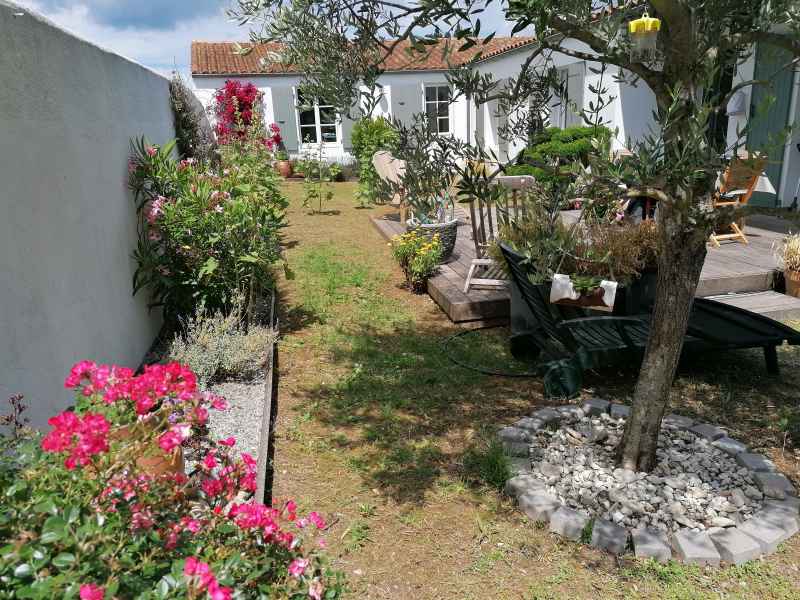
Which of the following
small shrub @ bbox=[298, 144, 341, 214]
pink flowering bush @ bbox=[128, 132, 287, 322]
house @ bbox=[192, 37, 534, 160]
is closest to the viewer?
pink flowering bush @ bbox=[128, 132, 287, 322]

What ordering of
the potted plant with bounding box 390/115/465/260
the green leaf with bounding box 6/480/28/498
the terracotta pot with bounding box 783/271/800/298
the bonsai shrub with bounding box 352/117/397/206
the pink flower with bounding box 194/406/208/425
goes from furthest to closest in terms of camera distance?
1. the bonsai shrub with bounding box 352/117/397/206
2. the terracotta pot with bounding box 783/271/800/298
3. the potted plant with bounding box 390/115/465/260
4. the pink flower with bounding box 194/406/208/425
5. the green leaf with bounding box 6/480/28/498

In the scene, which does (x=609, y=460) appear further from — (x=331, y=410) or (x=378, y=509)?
(x=331, y=410)

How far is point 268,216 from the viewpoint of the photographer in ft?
18.0

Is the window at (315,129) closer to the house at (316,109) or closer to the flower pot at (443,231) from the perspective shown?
the house at (316,109)

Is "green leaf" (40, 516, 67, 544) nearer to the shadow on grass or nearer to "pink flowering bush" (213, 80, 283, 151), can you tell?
the shadow on grass

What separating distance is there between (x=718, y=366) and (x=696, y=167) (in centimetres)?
318

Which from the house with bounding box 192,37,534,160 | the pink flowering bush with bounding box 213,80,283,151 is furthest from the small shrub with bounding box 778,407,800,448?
the house with bounding box 192,37,534,160

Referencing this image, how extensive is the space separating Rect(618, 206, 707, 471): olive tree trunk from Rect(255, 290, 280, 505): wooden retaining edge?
→ 1.84 metres

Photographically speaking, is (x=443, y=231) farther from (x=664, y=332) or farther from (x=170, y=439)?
(x=170, y=439)

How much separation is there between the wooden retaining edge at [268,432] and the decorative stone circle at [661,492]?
4.08 feet

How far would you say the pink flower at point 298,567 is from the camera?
1.72m

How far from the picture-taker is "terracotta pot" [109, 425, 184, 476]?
6.20 feet

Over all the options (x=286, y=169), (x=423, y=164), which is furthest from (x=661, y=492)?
(x=286, y=169)

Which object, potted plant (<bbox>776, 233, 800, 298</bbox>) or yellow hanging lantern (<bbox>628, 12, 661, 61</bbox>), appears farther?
potted plant (<bbox>776, 233, 800, 298</bbox>)
